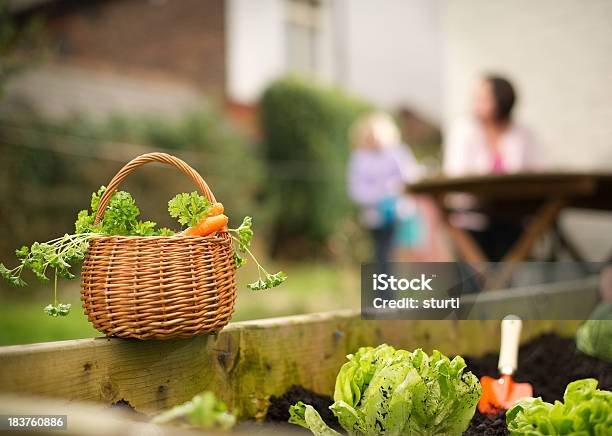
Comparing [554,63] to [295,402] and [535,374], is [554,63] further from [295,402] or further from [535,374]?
[295,402]

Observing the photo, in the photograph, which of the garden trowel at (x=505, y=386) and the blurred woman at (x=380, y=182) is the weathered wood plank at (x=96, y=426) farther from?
the blurred woman at (x=380, y=182)

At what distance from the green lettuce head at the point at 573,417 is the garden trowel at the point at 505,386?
395 mm

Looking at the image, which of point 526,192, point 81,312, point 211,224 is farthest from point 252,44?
point 211,224

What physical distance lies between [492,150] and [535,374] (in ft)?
7.76

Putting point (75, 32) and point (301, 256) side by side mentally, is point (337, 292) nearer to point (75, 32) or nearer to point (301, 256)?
point (301, 256)

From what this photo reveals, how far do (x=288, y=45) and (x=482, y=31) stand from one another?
716 cm

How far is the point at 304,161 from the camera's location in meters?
9.26

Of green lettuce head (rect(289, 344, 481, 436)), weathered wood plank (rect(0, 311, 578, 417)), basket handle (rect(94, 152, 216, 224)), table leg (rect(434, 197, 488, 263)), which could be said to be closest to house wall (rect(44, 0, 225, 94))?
table leg (rect(434, 197, 488, 263))

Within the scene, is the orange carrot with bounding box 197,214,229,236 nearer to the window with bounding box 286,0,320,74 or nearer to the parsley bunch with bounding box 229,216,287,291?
the parsley bunch with bounding box 229,216,287,291

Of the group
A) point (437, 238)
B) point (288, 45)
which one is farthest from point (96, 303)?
point (288, 45)

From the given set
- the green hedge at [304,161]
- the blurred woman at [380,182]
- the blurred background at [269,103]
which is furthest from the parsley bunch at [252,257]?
the green hedge at [304,161]

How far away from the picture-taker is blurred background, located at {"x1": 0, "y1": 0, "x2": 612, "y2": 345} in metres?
5.10

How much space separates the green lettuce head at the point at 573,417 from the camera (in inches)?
48.6

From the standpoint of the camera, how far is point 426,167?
11.1 meters
